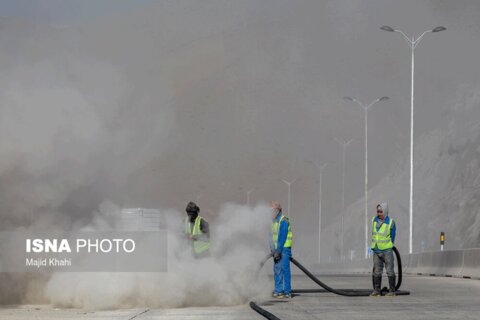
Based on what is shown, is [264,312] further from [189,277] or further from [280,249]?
[280,249]

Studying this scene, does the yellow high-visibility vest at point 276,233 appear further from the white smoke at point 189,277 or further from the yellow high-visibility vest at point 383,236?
the yellow high-visibility vest at point 383,236

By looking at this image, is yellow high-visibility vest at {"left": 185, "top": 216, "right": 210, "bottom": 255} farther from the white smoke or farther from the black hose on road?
the black hose on road

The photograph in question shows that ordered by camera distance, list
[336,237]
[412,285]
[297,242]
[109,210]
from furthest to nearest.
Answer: [297,242] → [336,237] → [412,285] → [109,210]

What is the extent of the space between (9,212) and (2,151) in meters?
1.10

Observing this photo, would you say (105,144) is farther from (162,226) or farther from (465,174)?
(465,174)

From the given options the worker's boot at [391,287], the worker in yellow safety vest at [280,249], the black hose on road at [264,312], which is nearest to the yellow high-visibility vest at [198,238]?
the black hose on road at [264,312]

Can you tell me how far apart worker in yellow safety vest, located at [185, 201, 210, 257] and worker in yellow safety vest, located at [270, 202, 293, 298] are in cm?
161

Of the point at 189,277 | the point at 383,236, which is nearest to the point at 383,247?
the point at 383,236

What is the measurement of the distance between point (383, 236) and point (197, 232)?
521 cm

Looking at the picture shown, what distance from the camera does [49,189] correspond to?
20.3 metres

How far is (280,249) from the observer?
22344 millimetres

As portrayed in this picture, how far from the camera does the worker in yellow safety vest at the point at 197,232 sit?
20297 mm

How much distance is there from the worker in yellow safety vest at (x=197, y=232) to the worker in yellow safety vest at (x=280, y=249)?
1.61 m

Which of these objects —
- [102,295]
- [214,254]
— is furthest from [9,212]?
[214,254]
